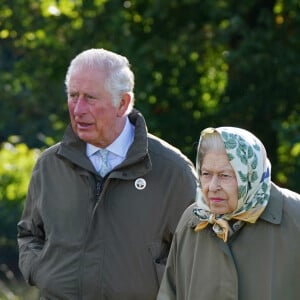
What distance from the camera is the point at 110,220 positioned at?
566cm

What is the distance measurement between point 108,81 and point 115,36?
6602 mm

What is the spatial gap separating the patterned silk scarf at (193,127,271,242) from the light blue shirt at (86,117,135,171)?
0.91 meters

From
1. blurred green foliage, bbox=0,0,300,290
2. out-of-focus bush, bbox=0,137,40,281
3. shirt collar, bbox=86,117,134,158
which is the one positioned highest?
shirt collar, bbox=86,117,134,158

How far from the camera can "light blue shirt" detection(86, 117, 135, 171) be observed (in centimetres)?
575

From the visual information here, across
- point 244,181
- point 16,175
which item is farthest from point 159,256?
point 16,175

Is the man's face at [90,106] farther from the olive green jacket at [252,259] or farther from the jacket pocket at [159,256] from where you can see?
the olive green jacket at [252,259]

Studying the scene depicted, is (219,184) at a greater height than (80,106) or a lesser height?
lesser

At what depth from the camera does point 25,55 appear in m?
13.2

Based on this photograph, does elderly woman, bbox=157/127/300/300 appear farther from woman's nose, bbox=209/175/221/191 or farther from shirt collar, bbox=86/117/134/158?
shirt collar, bbox=86/117/134/158

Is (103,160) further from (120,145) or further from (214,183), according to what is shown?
(214,183)

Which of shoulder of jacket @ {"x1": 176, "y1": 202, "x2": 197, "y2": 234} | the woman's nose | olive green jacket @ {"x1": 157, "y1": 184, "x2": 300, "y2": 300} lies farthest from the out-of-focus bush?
the woman's nose

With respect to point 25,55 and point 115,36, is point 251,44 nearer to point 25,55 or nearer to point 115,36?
point 115,36

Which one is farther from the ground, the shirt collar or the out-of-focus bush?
the shirt collar

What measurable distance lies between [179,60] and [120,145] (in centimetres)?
696
